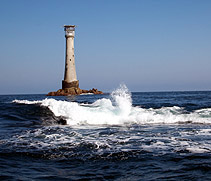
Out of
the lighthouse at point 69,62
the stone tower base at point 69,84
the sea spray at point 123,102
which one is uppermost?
the lighthouse at point 69,62

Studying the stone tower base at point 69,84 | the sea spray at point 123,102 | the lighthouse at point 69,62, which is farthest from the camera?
the stone tower base at point 69,84

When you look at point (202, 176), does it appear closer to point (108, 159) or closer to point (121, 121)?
point (108, 159)

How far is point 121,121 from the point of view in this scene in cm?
1009

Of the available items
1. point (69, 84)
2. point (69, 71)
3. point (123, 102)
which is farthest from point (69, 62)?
point (123, 102)

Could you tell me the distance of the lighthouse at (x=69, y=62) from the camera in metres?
42.0

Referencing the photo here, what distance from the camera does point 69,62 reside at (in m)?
42.5

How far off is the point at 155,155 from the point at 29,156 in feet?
6.96

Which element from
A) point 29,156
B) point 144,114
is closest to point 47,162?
point 29,156

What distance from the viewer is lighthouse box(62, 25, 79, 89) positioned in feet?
138

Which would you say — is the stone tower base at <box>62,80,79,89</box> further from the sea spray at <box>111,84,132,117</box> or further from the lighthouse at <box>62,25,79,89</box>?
the sea spray at <box>111,84,132,117</box>

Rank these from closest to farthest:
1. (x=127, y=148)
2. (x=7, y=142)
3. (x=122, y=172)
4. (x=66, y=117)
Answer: (x=122, y=172) → (x=127, y=148) → (x=7, y=142) → (x=66, y=117)

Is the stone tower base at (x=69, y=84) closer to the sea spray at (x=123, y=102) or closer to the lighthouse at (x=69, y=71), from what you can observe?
the lighthouse at (x=69, y=71)

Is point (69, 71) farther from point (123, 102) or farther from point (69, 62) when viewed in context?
point (123, 102)

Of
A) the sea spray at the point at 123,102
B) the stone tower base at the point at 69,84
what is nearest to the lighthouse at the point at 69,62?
the stone tower base at the point at 69,84
